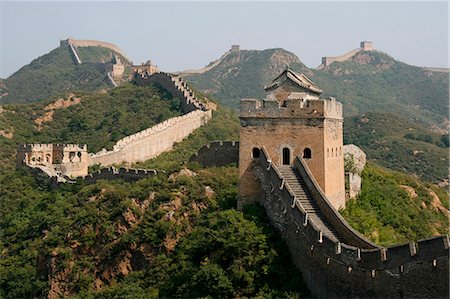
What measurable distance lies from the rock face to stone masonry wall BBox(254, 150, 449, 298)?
481cm

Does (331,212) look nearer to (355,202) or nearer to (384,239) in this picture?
(384,239)

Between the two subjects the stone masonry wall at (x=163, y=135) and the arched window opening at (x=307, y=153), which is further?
the stone masonry wall at (x=163, y=135)

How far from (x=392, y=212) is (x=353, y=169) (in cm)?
263

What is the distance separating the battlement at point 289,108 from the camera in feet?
63.6

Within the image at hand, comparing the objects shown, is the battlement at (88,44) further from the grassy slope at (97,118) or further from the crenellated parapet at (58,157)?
the crenellated parapet at (58,157)

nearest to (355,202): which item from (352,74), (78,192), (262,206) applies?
(262,206)

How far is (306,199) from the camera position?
1864 cm

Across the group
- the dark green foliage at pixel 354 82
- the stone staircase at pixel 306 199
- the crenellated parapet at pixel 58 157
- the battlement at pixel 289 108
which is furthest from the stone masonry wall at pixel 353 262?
the dark green foliage at pixel 354 82

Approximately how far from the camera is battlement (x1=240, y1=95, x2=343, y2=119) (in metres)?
19.4

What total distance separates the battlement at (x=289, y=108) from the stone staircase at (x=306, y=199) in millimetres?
1648

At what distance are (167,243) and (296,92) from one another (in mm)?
6785

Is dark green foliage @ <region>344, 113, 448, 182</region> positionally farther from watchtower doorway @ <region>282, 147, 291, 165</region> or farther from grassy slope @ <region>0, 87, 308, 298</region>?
watchtower doorway @ <region>282, 147, 291, 165</region>

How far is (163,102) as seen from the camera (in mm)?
51938

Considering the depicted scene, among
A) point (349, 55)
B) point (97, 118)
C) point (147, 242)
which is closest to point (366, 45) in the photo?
point (349, 55)
